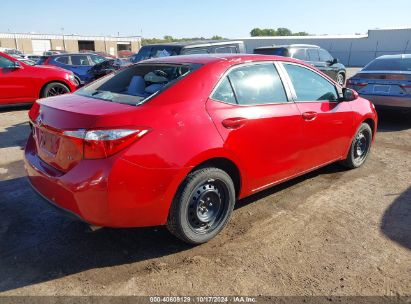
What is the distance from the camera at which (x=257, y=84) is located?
376 centimetres

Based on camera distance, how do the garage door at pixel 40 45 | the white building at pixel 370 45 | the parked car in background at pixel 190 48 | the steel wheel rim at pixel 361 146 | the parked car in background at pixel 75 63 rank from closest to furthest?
1. the steel wheel rim at pixel 361 146
2. the parked car in background at pixel 190 48
3. the parked car in background at pixel 75 63
4. the white building at pixel 370 45
5. the garage door at pixel 40 45

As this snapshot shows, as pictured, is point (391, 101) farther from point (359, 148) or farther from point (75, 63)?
point (75, 63)

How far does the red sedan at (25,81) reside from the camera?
9.38m

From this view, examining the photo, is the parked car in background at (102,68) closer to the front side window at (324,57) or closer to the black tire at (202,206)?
the front side window at (324,57)

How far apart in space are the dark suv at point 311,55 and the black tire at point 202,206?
30.4ft

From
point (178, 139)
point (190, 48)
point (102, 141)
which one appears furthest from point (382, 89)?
point (102, 141)

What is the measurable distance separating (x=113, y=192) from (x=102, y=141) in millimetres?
376

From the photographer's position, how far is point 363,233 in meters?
3.57

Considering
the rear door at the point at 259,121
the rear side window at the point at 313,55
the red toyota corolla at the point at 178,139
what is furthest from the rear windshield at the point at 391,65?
the rear door at the point at 259,121

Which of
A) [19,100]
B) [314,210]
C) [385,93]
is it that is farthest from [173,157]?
[19,100]

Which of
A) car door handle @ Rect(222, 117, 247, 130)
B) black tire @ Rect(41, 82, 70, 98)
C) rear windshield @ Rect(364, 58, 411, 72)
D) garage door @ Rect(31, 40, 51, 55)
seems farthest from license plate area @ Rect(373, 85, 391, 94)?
Result: garage door @ Rect(31, 40, 51, 55)

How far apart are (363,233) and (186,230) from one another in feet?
5.61

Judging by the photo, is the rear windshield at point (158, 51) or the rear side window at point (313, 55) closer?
the rear windshield at point (158, 51)

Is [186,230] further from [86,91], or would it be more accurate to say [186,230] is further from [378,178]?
[378,178]
